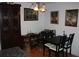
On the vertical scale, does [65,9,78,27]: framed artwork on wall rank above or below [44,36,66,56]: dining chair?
above

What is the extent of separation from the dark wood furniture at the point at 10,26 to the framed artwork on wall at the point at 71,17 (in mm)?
655

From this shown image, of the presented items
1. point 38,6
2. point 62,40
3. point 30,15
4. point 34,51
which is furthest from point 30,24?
point 62,40

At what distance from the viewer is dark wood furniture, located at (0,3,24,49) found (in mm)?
1496

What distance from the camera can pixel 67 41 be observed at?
1547mm

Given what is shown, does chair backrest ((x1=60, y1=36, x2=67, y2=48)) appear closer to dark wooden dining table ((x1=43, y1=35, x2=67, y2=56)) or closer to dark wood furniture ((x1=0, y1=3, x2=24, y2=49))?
dark wooden dining table ((x1=43, y1=35, x2=67, y2=56))

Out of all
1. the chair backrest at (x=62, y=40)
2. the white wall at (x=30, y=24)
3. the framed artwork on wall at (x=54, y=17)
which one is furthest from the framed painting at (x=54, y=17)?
the chair backrest at (x=62, y=40)

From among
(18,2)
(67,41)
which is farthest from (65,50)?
(18,2)

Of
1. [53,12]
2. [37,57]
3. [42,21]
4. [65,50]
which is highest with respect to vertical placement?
[53,12]

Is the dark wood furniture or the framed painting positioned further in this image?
the framed painting

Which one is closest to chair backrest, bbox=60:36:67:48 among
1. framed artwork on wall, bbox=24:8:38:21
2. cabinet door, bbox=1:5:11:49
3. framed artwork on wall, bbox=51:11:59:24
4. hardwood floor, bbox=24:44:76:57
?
hardwood floor, bbox=24:44:76:57

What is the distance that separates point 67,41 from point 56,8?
0.46m

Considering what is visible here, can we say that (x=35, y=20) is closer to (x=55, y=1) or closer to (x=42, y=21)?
(x=42, y=21)

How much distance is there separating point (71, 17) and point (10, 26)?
0.82 m

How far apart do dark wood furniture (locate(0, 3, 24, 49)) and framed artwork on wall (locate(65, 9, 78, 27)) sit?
655 mm
